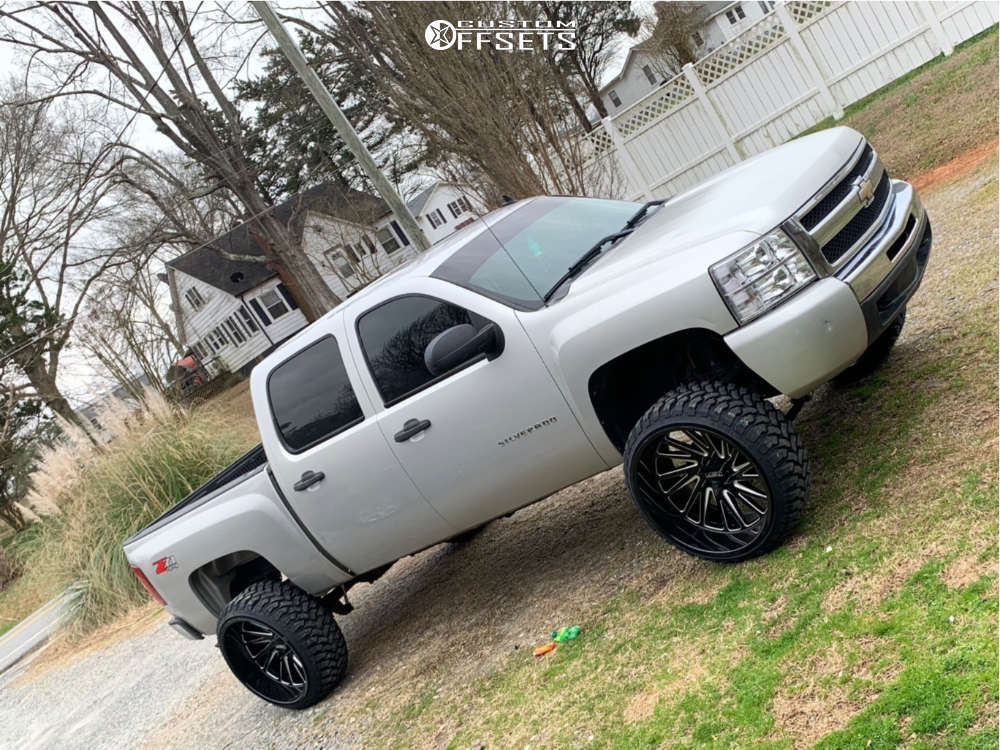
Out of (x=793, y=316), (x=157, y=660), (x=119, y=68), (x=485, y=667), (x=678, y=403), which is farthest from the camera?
(x=119, y=68)

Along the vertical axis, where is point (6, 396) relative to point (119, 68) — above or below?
below

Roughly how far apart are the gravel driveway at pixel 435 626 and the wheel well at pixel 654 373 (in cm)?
84

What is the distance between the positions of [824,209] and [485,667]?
292cm

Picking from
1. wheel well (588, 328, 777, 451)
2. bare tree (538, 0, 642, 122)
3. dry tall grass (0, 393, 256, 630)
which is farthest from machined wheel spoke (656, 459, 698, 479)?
bare tree (538, 0, 642, 122)

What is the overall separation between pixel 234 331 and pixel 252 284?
9.71ft

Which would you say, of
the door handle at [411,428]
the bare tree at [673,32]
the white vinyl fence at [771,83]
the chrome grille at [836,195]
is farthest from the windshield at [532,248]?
the bare tree at [673,32]

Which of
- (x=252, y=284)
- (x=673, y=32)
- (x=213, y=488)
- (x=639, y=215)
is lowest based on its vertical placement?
(x=213, y=488)

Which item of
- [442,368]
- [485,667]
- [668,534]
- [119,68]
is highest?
[119,68]

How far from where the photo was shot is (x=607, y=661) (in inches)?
156

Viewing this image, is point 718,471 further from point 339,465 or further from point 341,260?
point 341,260

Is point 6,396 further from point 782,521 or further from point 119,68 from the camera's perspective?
point 782,521

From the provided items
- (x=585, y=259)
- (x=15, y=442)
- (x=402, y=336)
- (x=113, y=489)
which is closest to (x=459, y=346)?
(x=402, y=336)

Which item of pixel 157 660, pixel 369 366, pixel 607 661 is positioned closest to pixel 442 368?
pixel 369 366

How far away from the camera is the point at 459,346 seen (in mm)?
4250
